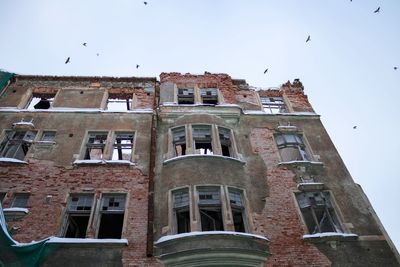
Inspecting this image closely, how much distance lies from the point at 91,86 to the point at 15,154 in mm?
5673

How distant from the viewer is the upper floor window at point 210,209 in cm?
1128

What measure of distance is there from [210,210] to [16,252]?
6.10 metres

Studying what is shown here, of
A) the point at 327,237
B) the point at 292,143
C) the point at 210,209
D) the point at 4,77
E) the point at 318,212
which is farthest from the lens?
the point at 4,77

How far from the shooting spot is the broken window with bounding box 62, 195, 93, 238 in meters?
11.9

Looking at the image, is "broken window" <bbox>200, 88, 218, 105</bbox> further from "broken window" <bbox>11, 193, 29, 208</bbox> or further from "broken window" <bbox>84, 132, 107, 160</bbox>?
"broken window" <bbox>11, 193, 29, 208</bbox>

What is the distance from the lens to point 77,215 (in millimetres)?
11852

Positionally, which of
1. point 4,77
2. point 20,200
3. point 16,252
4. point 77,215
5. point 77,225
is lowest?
point 16,252

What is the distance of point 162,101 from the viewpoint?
16656mm

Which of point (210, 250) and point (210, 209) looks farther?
point (210, 209)

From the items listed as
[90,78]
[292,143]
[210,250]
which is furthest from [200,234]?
[90,78]

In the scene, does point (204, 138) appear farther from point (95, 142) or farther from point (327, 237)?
point (327, 237)

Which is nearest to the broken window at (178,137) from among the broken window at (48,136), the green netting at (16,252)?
the broken window at (48,136)

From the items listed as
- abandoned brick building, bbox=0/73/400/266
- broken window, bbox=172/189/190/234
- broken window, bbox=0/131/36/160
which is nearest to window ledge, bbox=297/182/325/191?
abandoned brick building, bbox=0/73/400/266

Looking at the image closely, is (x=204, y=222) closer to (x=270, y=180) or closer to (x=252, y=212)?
(x=252, y=212)
